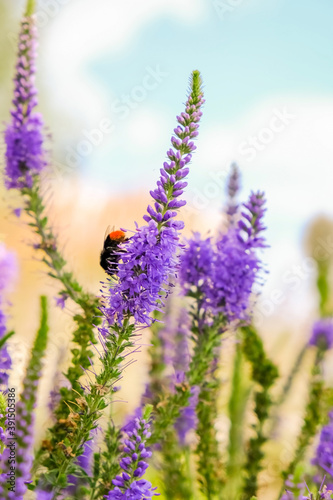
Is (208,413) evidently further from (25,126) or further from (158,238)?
(25,126)

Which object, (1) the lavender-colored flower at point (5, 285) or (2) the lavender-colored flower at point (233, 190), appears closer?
(1) the lavender-colored flower at point (5, 285)

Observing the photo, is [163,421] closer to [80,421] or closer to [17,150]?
[80,421]

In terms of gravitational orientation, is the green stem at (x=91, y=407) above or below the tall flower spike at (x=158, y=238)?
below

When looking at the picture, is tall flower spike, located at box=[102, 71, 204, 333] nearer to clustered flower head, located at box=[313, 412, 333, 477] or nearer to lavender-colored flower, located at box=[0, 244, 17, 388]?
lavender-colored flower, located at box=[0, 244, 17, 388]

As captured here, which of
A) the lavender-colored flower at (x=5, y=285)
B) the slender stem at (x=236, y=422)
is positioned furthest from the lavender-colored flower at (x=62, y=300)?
the slender stem at (x=236, y=422)

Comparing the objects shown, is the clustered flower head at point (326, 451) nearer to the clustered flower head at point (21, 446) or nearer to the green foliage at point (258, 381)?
the green foliage at point (258, 381)

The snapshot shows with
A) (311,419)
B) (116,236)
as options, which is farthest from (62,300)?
(311,419)
